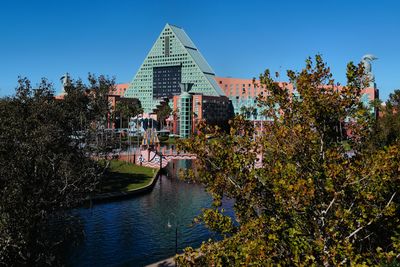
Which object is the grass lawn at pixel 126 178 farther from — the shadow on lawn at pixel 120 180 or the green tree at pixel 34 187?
the green tree at pixel 34 187

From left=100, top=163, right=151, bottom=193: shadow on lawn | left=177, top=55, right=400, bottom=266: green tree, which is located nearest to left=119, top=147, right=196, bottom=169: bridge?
left=100, top=163, right=151, bottom=193: shadow on lawn

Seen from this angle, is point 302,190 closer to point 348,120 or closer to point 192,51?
point 348,120

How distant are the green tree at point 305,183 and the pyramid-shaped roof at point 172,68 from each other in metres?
162

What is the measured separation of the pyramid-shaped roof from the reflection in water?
404 feet

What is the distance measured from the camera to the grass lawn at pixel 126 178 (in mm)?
58000

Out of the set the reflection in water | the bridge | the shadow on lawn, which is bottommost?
the reflection in water

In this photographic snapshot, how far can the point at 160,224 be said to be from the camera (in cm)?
4319

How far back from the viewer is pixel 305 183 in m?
11.4

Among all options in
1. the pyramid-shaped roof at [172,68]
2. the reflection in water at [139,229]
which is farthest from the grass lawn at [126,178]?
the pyramid-shaped roof at [172,68]

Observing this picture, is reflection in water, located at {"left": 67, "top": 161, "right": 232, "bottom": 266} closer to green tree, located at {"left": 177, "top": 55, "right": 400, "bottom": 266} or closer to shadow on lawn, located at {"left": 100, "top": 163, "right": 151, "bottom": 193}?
shadow on lawn, located at {"left": 100, "top": 163, "right": 151, "bottom": 193}

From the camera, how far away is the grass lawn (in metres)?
58.0

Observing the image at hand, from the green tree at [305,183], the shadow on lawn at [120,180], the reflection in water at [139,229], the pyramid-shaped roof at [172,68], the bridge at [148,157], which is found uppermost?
the pyramid-shaped roof at [172,68]

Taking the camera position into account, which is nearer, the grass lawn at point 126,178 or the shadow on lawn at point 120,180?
the shadow on lawn at point 120,180

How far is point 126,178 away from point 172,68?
125 meters
